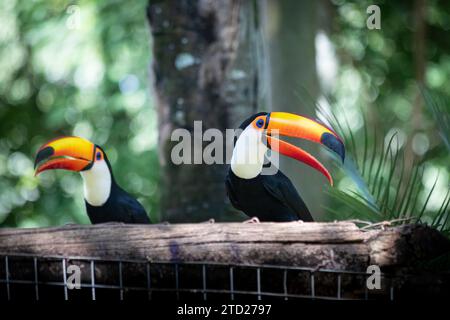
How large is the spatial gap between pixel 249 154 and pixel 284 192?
0.29 metres

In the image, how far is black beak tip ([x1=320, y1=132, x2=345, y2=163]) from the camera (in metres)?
3.17

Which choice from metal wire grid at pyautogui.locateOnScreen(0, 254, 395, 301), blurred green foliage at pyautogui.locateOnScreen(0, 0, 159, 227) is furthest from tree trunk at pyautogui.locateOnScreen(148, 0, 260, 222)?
blurred green foliage at pyautogui.locateOnScreen(0, 0, 159, 227)

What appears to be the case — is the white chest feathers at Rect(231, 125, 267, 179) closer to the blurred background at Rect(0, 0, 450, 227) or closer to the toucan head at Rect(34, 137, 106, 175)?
the toucan head at Rect(34, 137, 106, 175)

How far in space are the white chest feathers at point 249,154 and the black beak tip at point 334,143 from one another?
0.45 meters

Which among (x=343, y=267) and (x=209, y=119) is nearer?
(x=343, y=267)

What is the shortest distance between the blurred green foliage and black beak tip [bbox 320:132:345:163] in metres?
4.18

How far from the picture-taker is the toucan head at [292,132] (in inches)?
128

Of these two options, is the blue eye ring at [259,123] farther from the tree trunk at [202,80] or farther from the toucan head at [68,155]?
the tree trunk at [202,80]

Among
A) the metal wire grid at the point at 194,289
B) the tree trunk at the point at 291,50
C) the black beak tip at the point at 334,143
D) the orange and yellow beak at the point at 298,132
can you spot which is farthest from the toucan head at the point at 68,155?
the tree trunk at the point at 291,50
